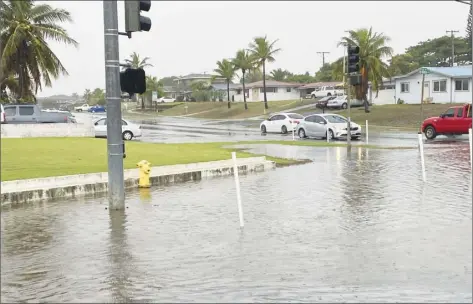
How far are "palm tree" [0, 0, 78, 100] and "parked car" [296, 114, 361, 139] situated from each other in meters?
14.5

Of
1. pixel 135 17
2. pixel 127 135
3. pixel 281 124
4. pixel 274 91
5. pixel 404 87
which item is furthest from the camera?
pixel 274 91

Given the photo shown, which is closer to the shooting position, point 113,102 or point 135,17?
point 135,17

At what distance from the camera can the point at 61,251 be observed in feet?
23.6

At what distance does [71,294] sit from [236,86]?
101280 mm

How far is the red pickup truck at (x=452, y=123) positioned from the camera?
99.6 feet

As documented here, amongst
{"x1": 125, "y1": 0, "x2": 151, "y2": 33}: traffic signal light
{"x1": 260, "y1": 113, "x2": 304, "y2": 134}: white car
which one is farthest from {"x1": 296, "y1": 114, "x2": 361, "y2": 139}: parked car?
{"x1": 125, "y1": 0, "x2": 151, "y2": 33}: traffic signal light

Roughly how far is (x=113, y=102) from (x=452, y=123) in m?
24.8

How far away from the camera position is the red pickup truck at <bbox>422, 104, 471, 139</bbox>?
30.4 m

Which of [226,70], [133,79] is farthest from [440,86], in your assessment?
[133,79]

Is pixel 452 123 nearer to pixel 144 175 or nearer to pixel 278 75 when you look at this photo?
pixel 144 175

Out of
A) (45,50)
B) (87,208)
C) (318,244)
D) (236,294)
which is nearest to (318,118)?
(45,50)

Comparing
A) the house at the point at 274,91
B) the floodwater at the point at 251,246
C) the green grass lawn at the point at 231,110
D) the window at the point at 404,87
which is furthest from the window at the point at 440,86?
the floodwater at the point at 251,246

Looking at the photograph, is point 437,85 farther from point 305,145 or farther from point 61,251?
point 61,251

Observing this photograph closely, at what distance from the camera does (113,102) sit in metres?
9.94
